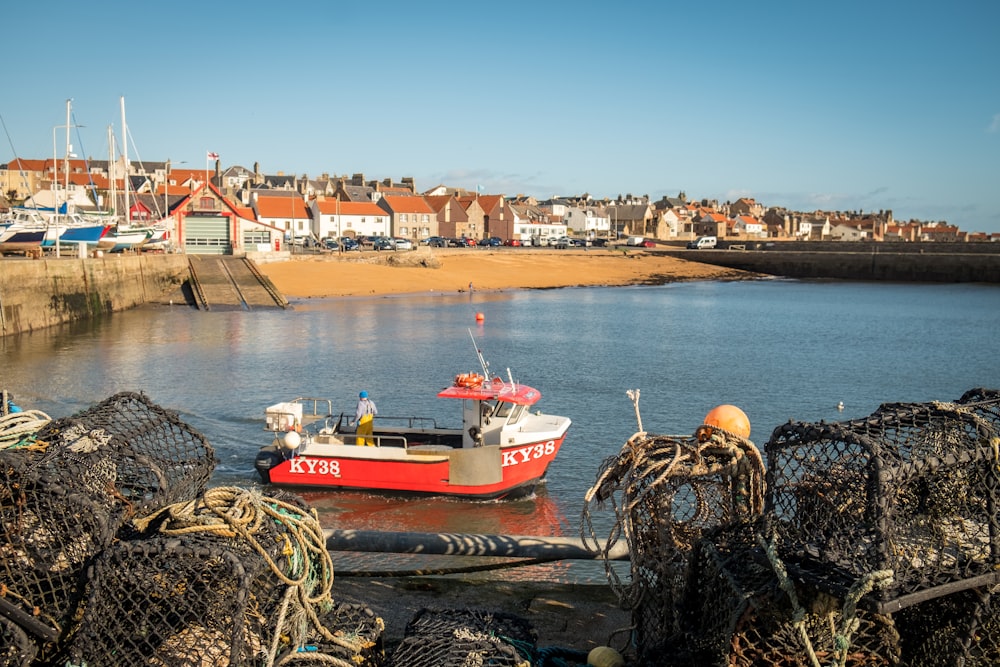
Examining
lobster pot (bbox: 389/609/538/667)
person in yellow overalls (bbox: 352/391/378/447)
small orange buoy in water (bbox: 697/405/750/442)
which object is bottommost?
person in yellow overalls (bbox: 352/391/378/447)

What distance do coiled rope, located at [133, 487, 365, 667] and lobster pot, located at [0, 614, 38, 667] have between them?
67 cm

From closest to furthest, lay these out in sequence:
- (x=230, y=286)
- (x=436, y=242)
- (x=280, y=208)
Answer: (x=230, y=286) < (x=436, y=242) < (x=280, y=208)

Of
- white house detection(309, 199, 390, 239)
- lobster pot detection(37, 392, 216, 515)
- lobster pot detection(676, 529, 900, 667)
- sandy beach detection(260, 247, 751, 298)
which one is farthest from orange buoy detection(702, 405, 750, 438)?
white house detection(309, 199, 390, 239)

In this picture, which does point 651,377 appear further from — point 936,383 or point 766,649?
point 766,649

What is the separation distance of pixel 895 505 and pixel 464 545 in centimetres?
296

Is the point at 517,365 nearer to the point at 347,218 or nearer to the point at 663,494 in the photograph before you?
the point at 663,494

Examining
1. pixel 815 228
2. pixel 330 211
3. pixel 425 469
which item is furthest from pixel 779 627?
pixel 815 228

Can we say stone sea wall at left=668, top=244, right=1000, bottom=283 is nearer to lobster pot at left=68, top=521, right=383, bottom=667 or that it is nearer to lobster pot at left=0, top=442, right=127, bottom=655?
lobster pot at left=68, top=521, right=383, bottom=667

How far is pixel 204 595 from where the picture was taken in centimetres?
375

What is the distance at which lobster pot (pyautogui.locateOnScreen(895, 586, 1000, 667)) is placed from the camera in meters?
3.89

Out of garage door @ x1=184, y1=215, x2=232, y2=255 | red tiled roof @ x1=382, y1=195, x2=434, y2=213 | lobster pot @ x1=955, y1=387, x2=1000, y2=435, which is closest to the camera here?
lobster pot @ x1=955, y1=387, x2=1000, y2=435

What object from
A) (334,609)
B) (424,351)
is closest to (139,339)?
(424,351)

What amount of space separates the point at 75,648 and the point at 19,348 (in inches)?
1177

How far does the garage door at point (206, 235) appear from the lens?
55281 millimetres
